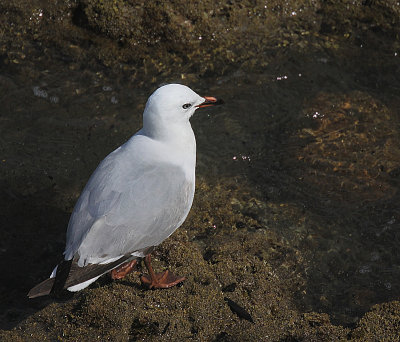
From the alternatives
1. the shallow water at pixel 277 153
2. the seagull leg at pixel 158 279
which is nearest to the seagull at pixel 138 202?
the seagull leg at pixel 158 279

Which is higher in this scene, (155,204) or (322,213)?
(155,204)

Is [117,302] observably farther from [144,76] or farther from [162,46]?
[162,46]

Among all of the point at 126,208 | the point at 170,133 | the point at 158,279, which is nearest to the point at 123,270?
the point at 158,279

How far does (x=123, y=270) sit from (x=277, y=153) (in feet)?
6.13

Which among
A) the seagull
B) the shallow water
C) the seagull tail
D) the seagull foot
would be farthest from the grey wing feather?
the shallow water

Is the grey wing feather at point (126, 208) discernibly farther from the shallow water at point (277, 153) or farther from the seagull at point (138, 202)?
the shallow water at point (277, 153)

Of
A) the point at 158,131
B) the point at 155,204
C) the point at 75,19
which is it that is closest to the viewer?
the point at 155,204

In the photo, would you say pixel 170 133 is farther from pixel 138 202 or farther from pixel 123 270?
pixel 123 270

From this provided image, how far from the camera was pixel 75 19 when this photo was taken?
5.82m

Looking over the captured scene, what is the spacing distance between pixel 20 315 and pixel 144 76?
275 cm

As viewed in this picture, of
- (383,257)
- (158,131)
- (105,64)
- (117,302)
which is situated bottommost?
(383,257)

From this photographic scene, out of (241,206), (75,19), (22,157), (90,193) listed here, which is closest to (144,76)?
(75,19)

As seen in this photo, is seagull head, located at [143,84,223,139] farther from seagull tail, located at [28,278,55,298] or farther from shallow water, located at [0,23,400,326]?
seagull tail, located at [28,278,55,298]

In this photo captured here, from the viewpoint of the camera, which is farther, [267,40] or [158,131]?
[267,40]
